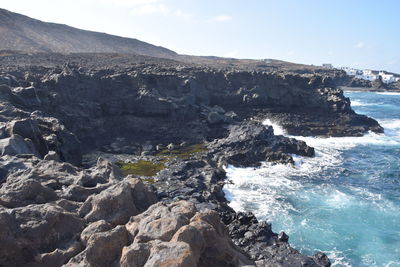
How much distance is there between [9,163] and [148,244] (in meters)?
14.0

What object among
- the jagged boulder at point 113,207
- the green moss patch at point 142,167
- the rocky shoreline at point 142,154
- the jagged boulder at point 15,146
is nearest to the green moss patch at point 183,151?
the rocky shoreline at point 142,154

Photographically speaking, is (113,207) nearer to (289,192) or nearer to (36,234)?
(36,234)

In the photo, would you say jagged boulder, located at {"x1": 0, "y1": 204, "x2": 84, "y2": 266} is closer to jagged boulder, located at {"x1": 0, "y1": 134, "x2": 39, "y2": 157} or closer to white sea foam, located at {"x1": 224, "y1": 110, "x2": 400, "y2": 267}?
jagged boulder, located at {"x1": 0, "y1": 134, "x2": 39, "y2": 157}

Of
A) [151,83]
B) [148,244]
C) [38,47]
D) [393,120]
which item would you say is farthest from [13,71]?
[393,120]

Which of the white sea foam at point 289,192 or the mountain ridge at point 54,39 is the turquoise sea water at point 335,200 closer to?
the white sea foam at point 289,192

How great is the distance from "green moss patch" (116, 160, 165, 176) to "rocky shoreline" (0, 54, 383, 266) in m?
0.12

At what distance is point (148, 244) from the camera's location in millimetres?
11203

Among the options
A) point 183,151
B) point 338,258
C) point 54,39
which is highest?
point 54,39

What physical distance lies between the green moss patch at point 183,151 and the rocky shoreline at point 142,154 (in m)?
0.28

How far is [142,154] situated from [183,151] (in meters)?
5.88

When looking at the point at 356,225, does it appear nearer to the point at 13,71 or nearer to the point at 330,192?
the point at 330,192

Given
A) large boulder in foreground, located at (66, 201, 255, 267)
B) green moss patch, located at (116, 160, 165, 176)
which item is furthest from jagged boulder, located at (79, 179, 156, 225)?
green moss patch, located at (116, 160, 165, 176)

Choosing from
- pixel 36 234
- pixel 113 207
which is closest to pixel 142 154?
pixel 113 207

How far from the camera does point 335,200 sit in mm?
37375
